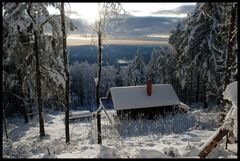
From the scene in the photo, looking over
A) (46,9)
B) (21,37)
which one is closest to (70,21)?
(46,9)

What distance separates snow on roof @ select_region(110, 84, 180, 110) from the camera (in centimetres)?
3033

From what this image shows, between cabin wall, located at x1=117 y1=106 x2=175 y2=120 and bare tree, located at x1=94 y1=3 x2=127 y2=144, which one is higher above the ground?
bare tree, located at x1=94 y1=3 x2=127 y2=144

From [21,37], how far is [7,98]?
82.8 ft

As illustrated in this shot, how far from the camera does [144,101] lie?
30.9 metres

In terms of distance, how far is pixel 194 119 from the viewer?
2338 centimetres

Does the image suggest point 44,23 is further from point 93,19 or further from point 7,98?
point 7,98

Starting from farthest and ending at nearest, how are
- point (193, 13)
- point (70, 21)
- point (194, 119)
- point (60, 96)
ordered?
point (193, 13) → point (194, 119) → point (60, 96) → point (70, 21)

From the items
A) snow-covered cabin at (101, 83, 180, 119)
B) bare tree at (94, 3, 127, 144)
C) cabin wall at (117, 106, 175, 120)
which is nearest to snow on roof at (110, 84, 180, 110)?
snow-covered cabin at (101, 83, 180, 119)

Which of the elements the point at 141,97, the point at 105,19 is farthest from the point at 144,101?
the point at 105,19

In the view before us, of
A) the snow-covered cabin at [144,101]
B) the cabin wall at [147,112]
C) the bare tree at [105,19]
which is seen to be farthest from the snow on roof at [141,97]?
the bare tree at [105,19]

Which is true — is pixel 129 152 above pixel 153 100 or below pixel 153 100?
above

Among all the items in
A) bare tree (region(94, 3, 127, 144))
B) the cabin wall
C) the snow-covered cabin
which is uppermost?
bare tree (region(94, 3, 127, 144))

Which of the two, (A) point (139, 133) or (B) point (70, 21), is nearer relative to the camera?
(B) point (70, 21)

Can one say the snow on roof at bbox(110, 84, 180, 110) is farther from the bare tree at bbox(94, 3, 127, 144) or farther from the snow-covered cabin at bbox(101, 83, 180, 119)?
the bare tree at bbox(94, 3, 127, 144)
